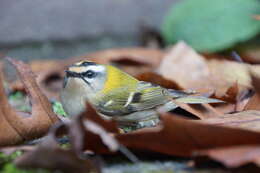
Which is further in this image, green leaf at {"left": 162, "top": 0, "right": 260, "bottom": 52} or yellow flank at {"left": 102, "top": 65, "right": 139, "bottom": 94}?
green leaf at {"left": 162, "top": 0, "right": 260, "bottom": 52}

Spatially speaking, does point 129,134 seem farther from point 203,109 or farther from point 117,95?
point 203,109

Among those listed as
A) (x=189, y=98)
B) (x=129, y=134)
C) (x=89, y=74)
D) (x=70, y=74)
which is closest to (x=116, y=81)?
(x=89, y=74)

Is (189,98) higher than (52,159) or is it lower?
lower

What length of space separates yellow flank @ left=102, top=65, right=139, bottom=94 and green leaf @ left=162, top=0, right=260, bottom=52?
2897 mm

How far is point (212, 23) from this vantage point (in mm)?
6840

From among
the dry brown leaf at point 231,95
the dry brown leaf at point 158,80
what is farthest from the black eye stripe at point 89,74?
the dry brown leaf at point 231,95

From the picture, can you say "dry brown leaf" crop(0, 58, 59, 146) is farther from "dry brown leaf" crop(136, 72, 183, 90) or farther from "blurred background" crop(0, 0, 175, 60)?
"blurred background" crop(0, 0, 175, 60)

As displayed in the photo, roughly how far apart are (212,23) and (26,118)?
4.42 m

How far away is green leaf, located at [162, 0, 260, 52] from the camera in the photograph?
21.8 ft

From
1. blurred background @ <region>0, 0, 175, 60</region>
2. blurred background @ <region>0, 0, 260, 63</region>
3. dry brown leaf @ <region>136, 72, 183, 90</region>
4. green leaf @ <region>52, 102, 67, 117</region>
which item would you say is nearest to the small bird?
green leaf @ <region>52, 102, 67, 117</region>

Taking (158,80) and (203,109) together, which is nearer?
(203,109)

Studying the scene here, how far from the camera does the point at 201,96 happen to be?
3.94m

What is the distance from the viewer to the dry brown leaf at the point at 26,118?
268 centimetres

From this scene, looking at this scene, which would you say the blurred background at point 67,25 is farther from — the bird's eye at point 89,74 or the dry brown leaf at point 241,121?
the dry brown leaf at point 241,121
